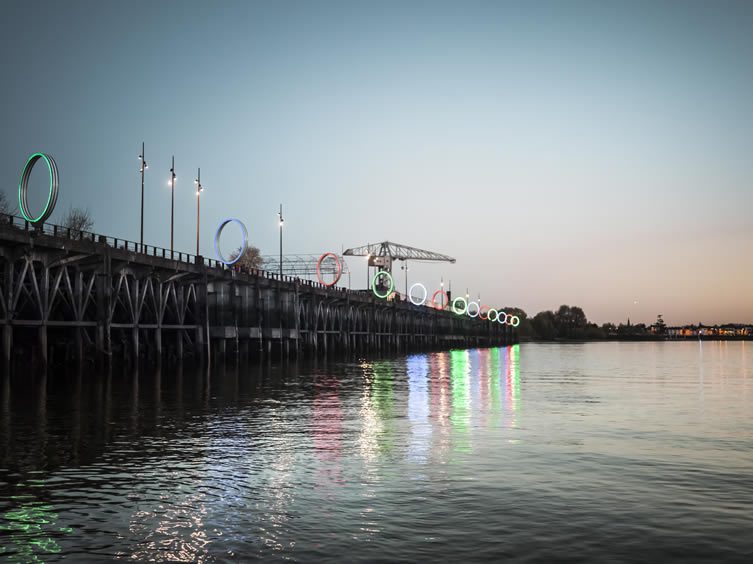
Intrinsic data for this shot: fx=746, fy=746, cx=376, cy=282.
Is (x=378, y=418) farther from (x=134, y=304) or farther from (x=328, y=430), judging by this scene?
(x=134, y=304)

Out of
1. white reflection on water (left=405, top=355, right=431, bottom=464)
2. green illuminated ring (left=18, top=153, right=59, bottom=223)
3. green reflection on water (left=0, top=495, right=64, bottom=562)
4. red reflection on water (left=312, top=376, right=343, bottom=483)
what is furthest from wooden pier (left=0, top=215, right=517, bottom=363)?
green reflection on water (left=0, top=495, right=64, bottom=562)

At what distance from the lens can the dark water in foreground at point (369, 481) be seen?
1199cm

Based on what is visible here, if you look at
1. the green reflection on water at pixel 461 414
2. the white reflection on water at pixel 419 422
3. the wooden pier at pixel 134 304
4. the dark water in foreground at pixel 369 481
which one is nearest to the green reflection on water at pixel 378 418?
the dark water in foreground at pixel 369 481

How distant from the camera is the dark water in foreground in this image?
12.0m

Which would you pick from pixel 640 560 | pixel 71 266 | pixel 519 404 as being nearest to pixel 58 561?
pixel 640 560

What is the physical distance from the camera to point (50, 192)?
48.8m

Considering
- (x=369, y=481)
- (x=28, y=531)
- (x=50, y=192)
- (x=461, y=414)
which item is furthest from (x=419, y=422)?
(x=50, y=192)

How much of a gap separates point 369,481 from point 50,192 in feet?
130

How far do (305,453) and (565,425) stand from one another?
11840 millimetres

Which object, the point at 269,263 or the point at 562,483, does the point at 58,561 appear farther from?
the point at 269,263

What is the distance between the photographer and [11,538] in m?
12.1

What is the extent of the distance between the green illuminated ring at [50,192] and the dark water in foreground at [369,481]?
1624cm

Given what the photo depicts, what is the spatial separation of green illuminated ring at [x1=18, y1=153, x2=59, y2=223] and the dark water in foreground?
16.2 m

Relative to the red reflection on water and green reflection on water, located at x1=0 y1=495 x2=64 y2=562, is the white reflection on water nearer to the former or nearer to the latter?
the red reflection on water
